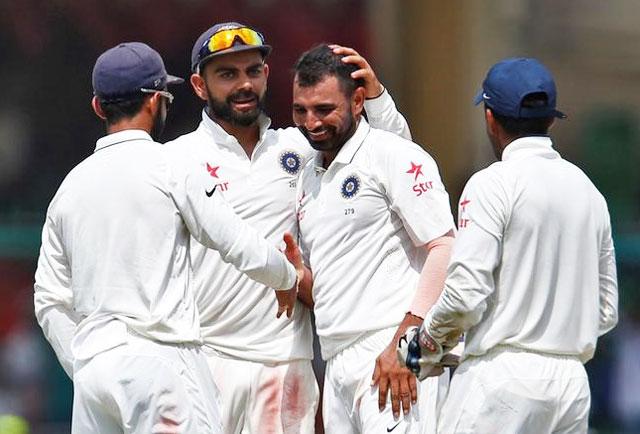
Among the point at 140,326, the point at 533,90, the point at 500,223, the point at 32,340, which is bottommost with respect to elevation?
the point at 32,340

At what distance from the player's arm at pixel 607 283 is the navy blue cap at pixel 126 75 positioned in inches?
59.6

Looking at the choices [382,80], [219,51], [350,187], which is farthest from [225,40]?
[382,80]

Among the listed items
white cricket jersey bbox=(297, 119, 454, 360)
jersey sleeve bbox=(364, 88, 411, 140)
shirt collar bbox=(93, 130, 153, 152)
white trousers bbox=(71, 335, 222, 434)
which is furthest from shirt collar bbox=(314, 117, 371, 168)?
white trousers bbox=(71, 335, 222, 434)

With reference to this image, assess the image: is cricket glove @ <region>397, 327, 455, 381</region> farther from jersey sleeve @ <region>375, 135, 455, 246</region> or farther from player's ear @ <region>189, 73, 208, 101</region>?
player's ear @ <region>189, 73, 208, 101</region>

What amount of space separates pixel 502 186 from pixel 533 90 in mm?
347

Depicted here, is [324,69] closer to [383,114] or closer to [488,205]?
[383,114]

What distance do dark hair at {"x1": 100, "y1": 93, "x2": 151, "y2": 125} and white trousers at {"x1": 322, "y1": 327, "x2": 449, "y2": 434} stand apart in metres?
1.12

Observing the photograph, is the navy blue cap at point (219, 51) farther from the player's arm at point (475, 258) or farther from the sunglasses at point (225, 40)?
the player's arm at point (475, 258)

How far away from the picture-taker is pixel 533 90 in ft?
18.5

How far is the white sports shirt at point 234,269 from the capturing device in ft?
20.7

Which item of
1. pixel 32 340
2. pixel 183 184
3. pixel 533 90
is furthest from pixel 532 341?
pixel 32 340

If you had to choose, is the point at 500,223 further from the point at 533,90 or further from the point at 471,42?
the point at 471,42

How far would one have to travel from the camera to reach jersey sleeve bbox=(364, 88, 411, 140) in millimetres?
6434

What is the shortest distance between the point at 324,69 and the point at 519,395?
1.41 meters
